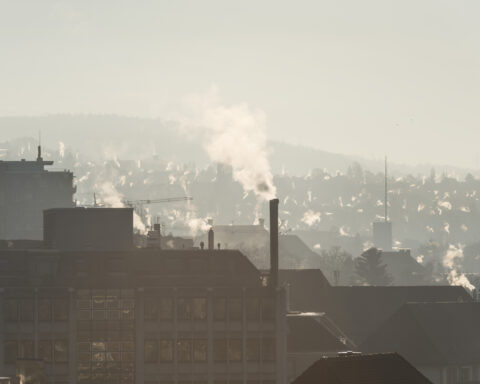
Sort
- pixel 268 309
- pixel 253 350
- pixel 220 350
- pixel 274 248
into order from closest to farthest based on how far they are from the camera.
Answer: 1. pixel 220 350
2. pixel 253 350
3. pixel 268 309
4. pixel 274 248

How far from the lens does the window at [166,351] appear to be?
15888 centimetres

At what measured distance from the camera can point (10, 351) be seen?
517 feet

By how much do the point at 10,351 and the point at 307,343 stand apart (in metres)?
35.4

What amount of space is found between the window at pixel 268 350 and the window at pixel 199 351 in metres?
5.29

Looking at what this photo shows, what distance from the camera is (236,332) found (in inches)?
6299

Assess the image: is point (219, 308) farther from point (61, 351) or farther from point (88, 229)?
point (88, 229)

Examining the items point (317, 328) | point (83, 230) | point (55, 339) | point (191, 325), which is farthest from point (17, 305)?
point (317, 328)

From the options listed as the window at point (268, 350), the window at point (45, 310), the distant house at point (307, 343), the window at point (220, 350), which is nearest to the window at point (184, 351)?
the window at point (220, 350)

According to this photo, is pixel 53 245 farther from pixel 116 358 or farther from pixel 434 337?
pixel 434 337

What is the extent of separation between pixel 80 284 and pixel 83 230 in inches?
977

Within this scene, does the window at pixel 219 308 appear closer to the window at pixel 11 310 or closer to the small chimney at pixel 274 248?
the small chimney at pixel 274 248

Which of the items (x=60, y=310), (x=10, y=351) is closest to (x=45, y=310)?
(x=60, y=310)

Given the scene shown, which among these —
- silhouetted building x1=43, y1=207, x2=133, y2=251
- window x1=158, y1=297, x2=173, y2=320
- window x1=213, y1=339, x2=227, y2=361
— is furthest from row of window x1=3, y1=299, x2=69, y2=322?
silhouetted building x1=43, y1=207, x2=133, y2=251

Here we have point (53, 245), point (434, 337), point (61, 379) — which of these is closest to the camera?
point (61, 379)
